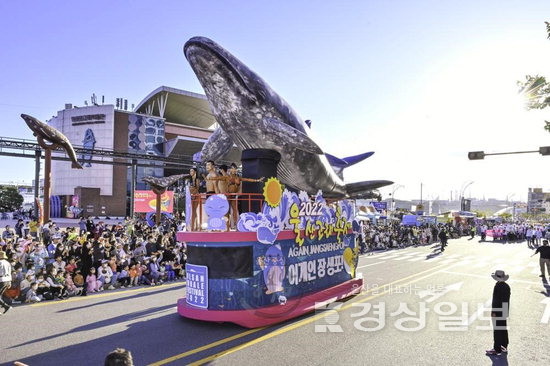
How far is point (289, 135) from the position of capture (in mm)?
9023

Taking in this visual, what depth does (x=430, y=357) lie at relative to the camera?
6.68 m

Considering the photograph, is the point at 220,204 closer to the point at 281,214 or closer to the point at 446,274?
the point at 281,214

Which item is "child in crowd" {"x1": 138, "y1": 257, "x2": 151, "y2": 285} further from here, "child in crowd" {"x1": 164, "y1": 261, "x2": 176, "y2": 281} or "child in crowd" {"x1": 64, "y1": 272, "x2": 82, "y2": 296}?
"child in crowd" {"x1": 64, "y1": 272, "x2": 82, "y2": 296}

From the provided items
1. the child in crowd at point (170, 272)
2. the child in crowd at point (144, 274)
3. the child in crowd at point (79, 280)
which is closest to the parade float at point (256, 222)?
the child in crowd at point (79, 280)

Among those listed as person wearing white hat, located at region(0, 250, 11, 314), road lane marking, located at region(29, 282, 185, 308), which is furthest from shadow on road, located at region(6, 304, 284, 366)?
road lane marking, located at region(29, 282, 185, 308)

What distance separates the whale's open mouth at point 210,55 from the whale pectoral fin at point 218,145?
7.60ft

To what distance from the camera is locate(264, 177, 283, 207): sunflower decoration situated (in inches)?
340

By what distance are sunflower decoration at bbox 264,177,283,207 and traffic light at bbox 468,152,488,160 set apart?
929cm

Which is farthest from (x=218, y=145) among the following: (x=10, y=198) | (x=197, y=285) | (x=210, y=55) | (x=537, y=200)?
(x=537, y=200)

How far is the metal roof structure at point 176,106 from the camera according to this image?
5641cm

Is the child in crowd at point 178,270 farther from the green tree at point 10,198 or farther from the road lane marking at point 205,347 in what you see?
the green tree at point 10,198

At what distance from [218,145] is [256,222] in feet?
12.1

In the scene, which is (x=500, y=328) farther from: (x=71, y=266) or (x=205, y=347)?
(x=71, y=266)

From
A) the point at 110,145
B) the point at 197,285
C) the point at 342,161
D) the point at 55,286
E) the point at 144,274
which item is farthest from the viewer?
the point at 110,145
